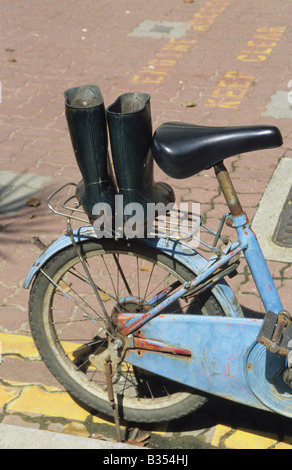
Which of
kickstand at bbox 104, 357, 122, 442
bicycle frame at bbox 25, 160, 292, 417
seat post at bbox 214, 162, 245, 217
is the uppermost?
seat post at bbox 214, 162, 245, 217

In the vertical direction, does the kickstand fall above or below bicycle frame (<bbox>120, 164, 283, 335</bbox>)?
below

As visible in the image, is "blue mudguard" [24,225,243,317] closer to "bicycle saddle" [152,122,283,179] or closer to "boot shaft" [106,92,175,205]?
"boot shaft" [106,92,175,205]

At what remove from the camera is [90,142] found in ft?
9.25

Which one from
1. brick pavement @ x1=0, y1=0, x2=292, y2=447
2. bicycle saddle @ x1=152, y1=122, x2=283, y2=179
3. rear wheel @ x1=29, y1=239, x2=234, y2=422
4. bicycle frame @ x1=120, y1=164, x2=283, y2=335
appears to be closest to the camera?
bicycle saddle @ x1=152, y1=122, x2=283, y2=179

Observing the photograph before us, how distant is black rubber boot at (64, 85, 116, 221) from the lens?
9.10 feet

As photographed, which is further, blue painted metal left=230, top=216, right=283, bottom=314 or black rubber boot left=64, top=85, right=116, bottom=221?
blue painted metal left=230, top=216, right=283, bottom=314

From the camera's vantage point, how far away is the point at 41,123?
6.42 meters

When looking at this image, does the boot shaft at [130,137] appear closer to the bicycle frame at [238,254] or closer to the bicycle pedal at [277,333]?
the bicycle frame at [238,254]

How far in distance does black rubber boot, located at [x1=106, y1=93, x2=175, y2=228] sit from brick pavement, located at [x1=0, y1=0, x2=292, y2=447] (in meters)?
1.29

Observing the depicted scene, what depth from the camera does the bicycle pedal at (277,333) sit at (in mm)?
2832

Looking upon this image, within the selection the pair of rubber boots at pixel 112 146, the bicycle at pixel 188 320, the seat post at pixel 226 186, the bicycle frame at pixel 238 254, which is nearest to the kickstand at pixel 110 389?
the bicycle at pixel 188 320

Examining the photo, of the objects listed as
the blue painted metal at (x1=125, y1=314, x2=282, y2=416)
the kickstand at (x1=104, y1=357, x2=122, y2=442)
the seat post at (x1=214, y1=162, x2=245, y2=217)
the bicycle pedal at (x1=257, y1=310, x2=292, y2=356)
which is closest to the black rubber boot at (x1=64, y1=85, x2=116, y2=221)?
the seat post at (x1=214, y1=162, x2=245, y2=217)

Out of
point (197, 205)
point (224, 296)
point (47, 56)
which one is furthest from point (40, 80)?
point (224, 296)

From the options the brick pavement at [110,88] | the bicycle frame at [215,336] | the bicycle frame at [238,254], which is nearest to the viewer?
the bicycle frame at [238,254]
